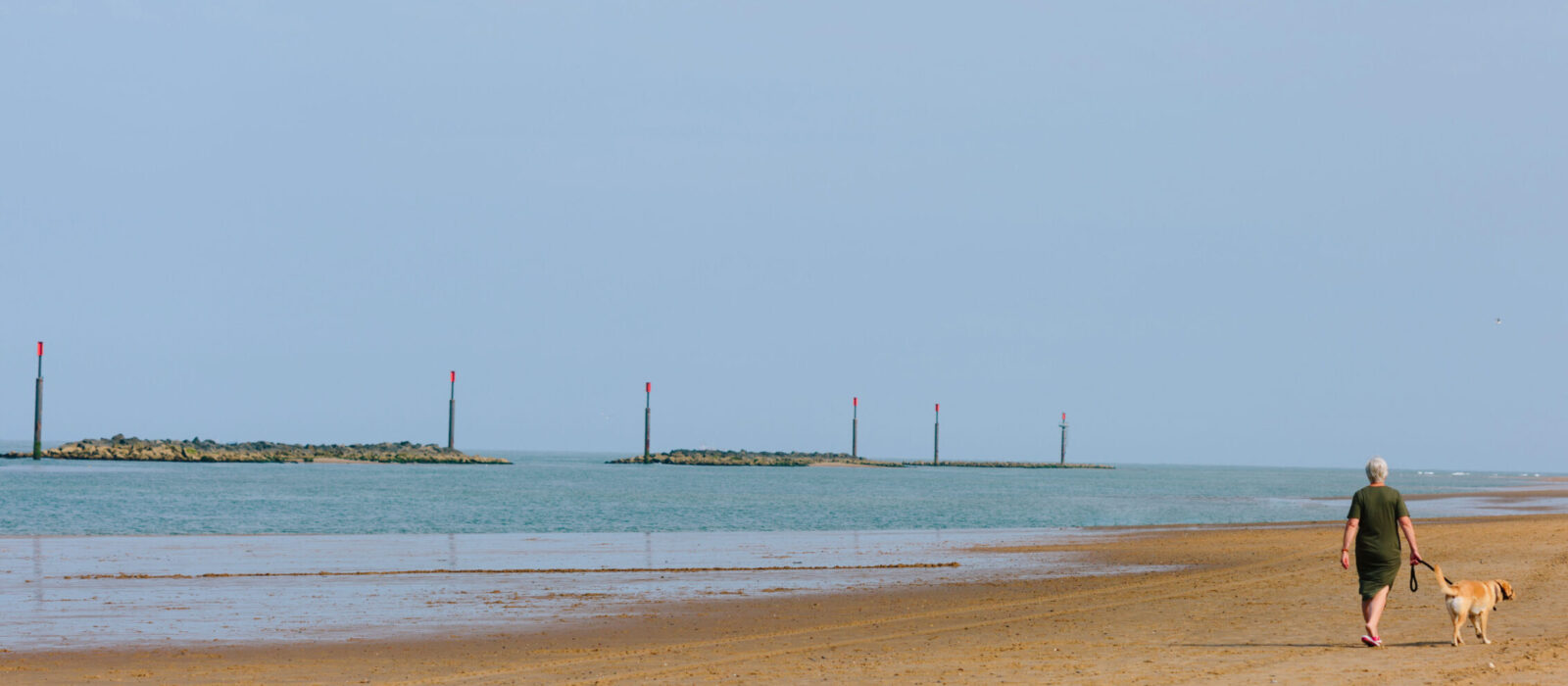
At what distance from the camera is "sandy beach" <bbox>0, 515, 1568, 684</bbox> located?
1246cm

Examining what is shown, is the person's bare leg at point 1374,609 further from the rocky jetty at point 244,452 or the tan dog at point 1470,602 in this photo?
the rocky jetty at point 244,452

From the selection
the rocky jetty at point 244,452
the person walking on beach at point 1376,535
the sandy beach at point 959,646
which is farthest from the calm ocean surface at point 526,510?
the rocky jetty at point 244,452

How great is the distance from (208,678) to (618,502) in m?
50.6

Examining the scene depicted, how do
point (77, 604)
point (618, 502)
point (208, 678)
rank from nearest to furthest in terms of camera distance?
point (208, 678)
point (77, 604)
point (618, 502)

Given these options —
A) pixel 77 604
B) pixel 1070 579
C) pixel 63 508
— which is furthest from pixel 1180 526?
pixel 63 508

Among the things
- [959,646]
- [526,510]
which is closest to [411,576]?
[959,646]

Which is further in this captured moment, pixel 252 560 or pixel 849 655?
pixel 252 560

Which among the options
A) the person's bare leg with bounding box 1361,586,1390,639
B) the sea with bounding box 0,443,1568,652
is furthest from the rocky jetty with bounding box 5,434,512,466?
the person's bare leg with bounding box 1361,586,1390,639

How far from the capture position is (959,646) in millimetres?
14844

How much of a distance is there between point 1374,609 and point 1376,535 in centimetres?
83

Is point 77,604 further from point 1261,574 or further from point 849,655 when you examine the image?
point 1261,574

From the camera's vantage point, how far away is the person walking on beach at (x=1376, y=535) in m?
13.0

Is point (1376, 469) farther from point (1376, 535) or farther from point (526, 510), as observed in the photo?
point (526, 510)

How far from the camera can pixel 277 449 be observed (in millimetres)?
172125
